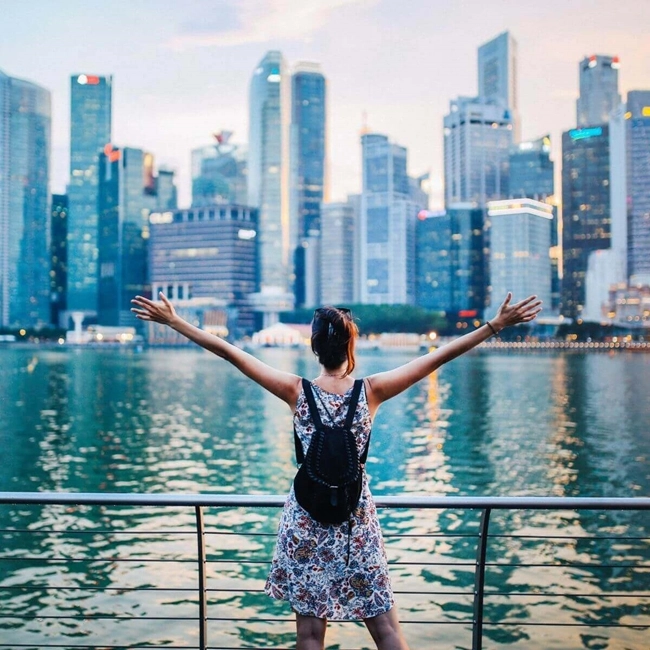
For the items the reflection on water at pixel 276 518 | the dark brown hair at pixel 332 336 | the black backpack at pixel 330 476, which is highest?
the dark brown hair at pixel 332 336

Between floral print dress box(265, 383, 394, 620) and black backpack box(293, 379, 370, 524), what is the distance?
3.2 inches

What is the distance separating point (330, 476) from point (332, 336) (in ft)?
1.89

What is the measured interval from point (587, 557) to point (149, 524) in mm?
9759

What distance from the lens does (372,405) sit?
339cm

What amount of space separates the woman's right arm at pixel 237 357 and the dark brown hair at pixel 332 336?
0.16 meters

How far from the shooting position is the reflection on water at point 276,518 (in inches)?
484

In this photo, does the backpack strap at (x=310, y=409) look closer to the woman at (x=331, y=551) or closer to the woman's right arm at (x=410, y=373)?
the woman at (x=331, y=551)

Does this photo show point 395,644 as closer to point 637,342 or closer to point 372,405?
point 372,405

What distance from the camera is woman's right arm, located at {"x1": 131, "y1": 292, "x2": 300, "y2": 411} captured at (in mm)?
3320

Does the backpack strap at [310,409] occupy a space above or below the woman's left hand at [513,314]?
below

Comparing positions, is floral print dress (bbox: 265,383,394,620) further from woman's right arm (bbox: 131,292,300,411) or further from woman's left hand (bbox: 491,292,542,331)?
woman's left hand (bbox: 491,292,542,331)

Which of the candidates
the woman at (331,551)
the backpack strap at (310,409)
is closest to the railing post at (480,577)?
the woman at (331,551)

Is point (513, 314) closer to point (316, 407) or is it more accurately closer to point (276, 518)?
point (316, 407)

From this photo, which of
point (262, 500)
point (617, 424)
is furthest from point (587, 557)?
point (617, 424)
